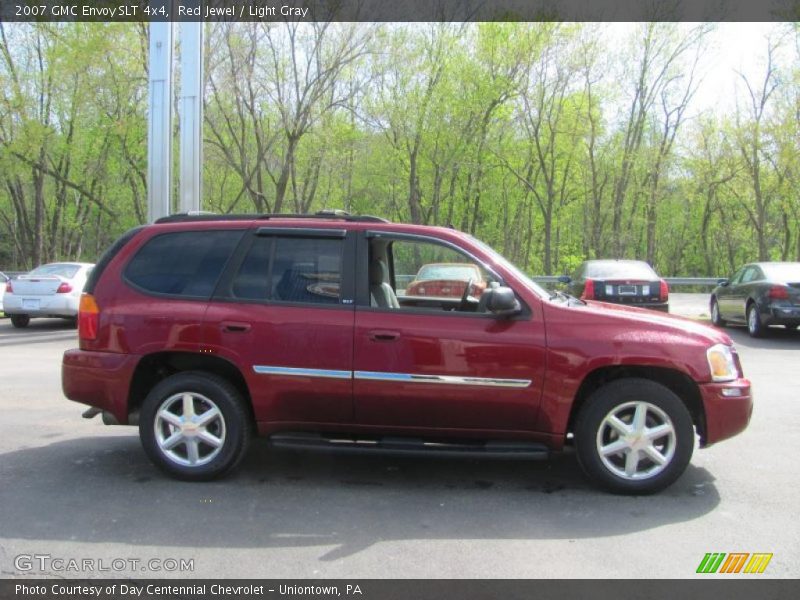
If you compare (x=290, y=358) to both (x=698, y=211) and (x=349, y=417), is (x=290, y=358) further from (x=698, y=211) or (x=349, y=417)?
(x=698, y=211)

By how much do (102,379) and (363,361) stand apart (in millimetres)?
1927

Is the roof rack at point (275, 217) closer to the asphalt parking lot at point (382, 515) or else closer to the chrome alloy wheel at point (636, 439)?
the asphalt parking lot at point (382, 515)

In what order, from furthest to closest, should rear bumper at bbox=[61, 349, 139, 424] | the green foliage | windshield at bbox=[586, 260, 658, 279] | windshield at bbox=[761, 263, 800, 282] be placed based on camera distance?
the green foliage < windshield at bbox=[586, 260, 658, 279] < windshield at bbox=[761, 263, 800, 282] < rear bumper at bbox=[61, 349, 139, 424]

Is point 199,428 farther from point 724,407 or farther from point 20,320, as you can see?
point 20,320

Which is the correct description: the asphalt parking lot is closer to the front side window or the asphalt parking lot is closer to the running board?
the running board

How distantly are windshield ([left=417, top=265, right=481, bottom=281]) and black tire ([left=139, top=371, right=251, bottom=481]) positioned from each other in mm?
2216

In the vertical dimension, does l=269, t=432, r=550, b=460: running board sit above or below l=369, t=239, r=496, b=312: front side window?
below

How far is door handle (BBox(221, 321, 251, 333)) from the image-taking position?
15.1 feet

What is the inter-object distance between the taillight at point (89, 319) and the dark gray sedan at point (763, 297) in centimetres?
1262

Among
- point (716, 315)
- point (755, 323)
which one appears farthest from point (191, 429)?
point (716, 315)

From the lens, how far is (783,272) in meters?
13.5

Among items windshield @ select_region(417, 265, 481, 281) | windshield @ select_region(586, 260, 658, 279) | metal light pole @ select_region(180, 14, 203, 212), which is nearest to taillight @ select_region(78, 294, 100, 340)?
windshield @ select_region(417, 265, 481, 281)

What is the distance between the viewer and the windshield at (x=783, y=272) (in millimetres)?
13180

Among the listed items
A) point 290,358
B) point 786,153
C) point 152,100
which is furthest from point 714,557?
point 786,153
